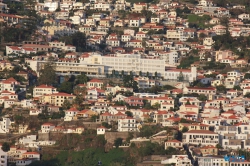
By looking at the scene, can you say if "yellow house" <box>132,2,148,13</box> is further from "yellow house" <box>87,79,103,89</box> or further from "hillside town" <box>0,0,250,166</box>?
"yellow house" <box>87,79,103,89</box>

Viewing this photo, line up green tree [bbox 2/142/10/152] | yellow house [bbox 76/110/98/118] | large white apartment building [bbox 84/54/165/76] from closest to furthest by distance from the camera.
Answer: green tree [bbox 2/142/10/152] → yellow house [bbox 76/110/98/118] → large white apartment building [bbox 84/54/165/76]

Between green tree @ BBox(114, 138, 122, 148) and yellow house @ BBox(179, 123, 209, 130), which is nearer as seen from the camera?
green tree @ BBox(114, 138, 122, 148)

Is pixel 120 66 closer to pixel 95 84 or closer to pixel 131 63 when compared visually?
pixel 131 63

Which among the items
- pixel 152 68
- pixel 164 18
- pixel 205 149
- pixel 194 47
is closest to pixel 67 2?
pixel 164 18

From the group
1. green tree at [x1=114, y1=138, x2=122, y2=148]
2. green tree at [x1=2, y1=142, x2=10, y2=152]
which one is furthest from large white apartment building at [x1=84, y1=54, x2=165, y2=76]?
green tree at [x1=2, y1=142, x2=10, y2=152]

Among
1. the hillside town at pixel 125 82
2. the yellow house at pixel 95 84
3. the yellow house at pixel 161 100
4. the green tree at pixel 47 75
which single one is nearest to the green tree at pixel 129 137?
the hillside town at pixel 125 82

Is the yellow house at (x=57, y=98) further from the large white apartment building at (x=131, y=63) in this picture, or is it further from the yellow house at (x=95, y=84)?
the large white apartment building at (x=131, y=63)
